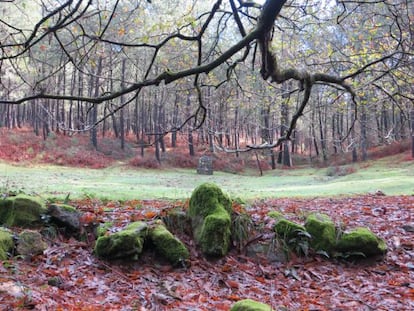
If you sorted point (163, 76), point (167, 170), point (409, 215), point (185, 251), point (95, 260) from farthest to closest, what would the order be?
1. point (167, 170)
2. point (409, 215)
3. point (185, 251)
4. point (95, 260)
5. point (163, 76)

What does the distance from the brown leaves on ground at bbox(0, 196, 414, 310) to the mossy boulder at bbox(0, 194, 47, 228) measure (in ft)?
2.16

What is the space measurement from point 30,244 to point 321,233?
4600 millimetres

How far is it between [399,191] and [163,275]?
12.6 m

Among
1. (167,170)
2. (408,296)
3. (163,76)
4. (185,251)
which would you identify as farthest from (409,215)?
(167,170)

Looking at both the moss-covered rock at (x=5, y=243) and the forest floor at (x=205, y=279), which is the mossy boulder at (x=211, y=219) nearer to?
the forest floor at (x=205, y=279)

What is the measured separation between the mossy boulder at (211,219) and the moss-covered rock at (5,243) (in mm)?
2750

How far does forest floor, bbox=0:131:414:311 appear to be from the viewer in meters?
4.33

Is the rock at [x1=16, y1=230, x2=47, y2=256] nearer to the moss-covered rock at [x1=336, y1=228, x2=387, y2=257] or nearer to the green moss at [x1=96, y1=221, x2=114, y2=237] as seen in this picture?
the green moss at [x1=96, y1=221, x2=114, y2=237]

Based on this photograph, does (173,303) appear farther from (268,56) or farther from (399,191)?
(399,191)

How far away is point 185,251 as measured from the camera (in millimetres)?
5973

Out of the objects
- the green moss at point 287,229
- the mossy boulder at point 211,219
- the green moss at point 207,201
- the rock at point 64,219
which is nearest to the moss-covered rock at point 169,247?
the mossy boulder at point 211,219

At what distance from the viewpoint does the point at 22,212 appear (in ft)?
21.0

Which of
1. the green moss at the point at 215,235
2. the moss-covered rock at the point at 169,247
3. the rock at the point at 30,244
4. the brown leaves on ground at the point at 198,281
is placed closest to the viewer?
the brown leaves on ground at the point at 198,281

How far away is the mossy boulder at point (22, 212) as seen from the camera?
6.30 m
